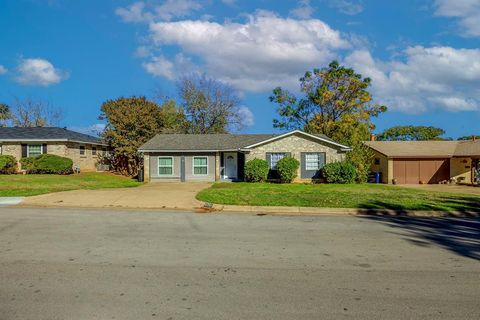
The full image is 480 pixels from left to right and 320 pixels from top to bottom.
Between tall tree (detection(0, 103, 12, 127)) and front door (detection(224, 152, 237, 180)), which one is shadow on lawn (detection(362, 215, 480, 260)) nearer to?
front door (detection(224, 152, 237, 180))

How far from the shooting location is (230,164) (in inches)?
1205

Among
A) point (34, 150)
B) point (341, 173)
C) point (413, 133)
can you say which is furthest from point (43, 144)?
point (413, 133)

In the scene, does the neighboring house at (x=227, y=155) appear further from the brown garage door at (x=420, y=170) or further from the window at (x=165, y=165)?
the brown garage door at (x=420, y=170)

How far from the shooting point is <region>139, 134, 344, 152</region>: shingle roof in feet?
97.5

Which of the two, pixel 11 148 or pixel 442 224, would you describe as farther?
pixel 11 148

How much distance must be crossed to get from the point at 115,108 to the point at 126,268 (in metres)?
33.4

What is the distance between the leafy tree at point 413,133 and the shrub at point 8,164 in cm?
5169

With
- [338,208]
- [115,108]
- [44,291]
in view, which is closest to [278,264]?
[44,291]

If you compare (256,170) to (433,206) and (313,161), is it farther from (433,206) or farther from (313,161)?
(433,206)

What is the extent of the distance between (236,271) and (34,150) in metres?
30.5

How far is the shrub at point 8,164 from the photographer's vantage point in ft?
97.3

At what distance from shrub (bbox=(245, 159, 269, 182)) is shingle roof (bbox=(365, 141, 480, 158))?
34.7ft

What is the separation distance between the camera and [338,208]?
15172mm

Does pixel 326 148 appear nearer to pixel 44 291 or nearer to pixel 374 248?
pixel 374 248
